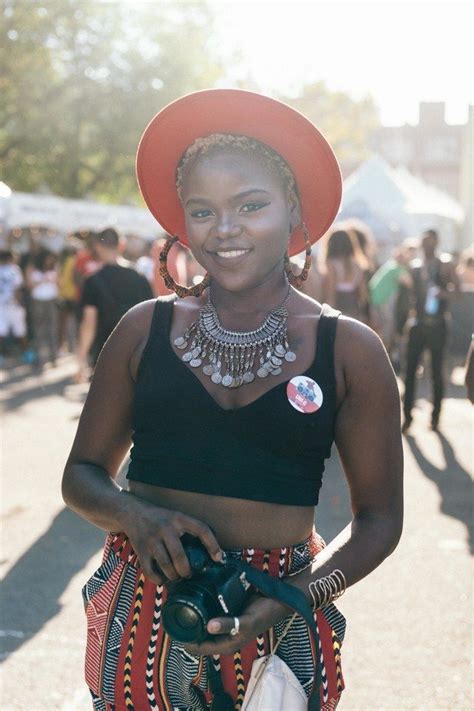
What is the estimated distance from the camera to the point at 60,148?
36125mm

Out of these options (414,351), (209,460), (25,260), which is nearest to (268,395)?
(209,460)

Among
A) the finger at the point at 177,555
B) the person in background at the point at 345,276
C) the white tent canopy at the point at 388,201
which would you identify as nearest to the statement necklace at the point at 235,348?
the finger at the point at 177,555

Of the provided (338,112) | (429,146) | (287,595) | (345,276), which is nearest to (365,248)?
(345,276)

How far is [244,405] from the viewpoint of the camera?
6.57 feet

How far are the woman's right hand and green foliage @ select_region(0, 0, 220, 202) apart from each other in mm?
32660

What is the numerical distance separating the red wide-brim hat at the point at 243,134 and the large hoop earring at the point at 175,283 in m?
0.05

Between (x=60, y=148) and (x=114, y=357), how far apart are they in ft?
115

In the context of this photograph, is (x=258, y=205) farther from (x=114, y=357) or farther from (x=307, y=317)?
(x=114, y=357)

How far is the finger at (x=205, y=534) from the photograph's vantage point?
1866 millimetres

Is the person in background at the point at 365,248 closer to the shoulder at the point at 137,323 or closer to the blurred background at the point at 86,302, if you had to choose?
the blurred background at the point at 86,302

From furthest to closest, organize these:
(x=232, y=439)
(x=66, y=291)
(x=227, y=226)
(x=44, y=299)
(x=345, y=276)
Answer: (x=66, y=291) → (x=44, y=299) → (x=345, y=276) → (x=227, y=226) → (x=232, y=439)

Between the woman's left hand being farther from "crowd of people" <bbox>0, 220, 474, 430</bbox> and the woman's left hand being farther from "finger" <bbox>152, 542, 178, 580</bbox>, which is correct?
"crowd of people" <bbox>0, 220, 474, 430</bbox>

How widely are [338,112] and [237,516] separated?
5896 cm

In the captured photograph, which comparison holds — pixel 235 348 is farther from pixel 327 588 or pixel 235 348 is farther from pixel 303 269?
pixel 327 588
